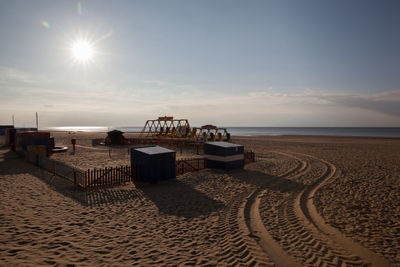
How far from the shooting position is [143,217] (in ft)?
24.2

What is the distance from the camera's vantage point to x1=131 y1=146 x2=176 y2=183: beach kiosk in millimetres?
11734

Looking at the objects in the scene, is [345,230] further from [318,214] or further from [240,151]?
[240,151]

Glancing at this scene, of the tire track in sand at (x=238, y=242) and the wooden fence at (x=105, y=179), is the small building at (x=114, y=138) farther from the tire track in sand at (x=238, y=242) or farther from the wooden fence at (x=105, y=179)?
the tire track in sand at (x=238, y=242)

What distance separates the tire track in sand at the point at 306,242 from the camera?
505cm

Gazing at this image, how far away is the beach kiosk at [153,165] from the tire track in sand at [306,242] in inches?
218

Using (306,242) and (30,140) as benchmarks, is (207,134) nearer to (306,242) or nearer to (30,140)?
(30,140)

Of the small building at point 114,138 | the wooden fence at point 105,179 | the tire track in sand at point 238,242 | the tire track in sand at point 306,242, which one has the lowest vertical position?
the tire track in sand at point 306,242

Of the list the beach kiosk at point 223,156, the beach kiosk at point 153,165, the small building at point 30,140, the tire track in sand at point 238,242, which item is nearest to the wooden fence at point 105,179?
the beach kiosk at point 153,165

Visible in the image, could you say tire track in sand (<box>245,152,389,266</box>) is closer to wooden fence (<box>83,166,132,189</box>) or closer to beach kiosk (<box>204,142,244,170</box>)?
beach kiosk (<box>204,142,244,170</box>)

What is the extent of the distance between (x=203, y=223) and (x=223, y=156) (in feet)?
26.5

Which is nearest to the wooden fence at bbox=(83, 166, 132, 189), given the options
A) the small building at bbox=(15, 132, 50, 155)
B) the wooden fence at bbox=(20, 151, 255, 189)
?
the wooden fence at bbox=(20, 151, 255, 189)

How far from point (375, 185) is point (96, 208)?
14.1 meters

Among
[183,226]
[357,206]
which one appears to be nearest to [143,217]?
[183,226]

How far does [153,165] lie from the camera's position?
1167 centimetres
